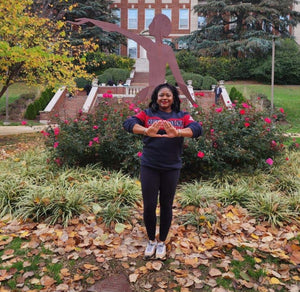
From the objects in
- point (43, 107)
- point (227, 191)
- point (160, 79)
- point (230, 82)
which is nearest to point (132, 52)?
point (230, 82)

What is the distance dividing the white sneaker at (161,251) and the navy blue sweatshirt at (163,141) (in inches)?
36.4

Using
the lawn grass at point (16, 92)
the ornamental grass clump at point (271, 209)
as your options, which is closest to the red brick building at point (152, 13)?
the lawn grass at point (16, 92)

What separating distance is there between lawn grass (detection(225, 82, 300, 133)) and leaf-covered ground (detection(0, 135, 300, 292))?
10.9 metres

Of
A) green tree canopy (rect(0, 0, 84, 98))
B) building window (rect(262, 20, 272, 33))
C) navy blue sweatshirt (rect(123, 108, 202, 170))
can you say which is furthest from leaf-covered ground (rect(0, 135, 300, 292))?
building window (rect(262, 20, 272, 33))

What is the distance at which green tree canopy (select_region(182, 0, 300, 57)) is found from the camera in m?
28.8

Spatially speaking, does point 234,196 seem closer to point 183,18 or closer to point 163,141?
point 163,141

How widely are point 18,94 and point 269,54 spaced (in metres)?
20.9

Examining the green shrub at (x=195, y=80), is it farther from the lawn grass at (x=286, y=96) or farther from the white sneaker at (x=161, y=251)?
the white sneaker at (x=161, y=251)

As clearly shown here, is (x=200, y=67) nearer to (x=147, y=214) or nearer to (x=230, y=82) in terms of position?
(x=230, y=82)

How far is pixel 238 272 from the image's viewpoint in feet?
10.7

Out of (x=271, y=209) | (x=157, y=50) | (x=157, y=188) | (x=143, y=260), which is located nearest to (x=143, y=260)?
(x=143, y=260)

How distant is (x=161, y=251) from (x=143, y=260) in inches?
8.1

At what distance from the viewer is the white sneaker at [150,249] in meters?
3.43

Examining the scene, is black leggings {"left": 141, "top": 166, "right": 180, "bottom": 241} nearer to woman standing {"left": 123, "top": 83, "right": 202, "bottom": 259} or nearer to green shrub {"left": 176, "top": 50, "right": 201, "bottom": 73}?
woman standing {"left": 123, "top": 83, "right": 202, "bottom": 259}
